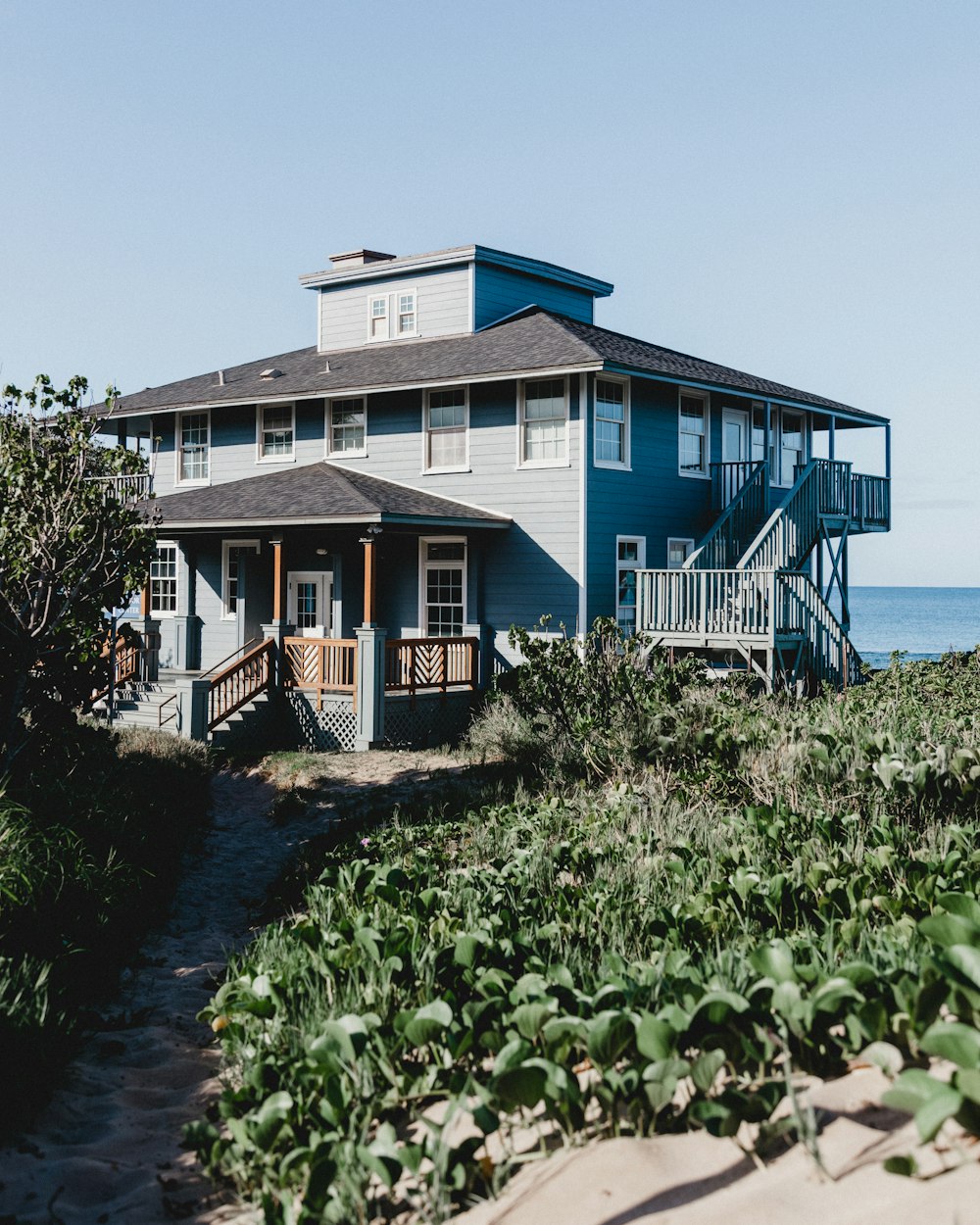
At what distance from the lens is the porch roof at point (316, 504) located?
1962cm

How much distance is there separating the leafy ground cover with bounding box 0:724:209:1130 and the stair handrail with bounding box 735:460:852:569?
37.2 ft

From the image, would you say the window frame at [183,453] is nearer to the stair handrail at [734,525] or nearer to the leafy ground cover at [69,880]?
the stair handrail at [734,525]

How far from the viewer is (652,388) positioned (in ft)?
72.5

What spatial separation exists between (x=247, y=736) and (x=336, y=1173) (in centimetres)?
1568

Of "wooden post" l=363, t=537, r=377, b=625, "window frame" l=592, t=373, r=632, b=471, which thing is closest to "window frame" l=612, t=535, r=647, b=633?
"window frame" l=592, t=373, r=632, b=471

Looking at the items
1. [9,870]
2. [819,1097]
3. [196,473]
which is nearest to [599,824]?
[9,870]

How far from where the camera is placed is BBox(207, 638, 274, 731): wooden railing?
1879 cm

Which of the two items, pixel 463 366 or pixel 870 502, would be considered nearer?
pixel 463 366

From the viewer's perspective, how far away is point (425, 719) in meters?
19.6

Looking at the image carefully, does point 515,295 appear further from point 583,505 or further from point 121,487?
point 121,487

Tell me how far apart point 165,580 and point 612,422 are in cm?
1145

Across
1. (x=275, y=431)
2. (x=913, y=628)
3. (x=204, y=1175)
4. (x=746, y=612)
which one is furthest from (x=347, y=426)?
(x=913, y=628)

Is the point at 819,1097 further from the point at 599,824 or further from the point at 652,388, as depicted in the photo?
the point at 652,388

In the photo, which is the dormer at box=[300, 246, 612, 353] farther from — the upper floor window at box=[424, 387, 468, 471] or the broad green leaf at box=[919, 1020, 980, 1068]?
the broad green leaf at box=[919, 1020, 980, 1068]
